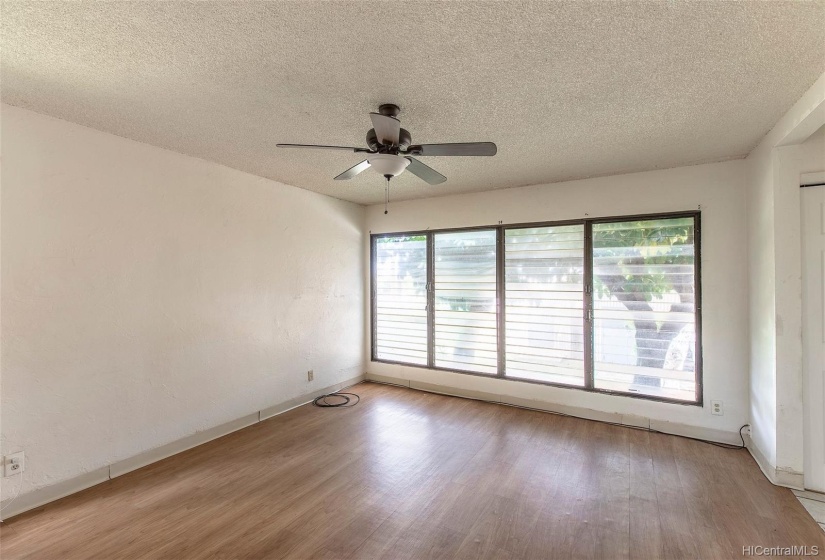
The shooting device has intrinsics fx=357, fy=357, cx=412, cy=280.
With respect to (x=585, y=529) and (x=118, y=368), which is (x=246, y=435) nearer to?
(x=118, y=368)

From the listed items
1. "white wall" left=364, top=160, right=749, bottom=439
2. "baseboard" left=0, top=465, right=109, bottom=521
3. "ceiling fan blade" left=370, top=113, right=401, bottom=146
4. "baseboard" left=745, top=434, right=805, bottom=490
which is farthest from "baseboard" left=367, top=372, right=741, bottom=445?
"ceiling fan blade" left=370, top=113, right=401, bottom=146

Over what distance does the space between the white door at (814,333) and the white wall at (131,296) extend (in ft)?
14.4

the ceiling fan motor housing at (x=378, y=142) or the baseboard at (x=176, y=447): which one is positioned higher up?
the ceiling fan motor housing at (x=378, y=142)

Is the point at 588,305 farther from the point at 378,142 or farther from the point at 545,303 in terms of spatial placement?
the point at 378,142

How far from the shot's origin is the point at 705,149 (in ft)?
9.71

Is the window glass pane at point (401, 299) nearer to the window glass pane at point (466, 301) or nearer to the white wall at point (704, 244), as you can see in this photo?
the window glass pane at point (466, 301)

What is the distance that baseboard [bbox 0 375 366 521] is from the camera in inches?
87.9

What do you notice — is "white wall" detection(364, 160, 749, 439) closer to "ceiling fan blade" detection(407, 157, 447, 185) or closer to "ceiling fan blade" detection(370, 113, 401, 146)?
"ceiling fan blade" detection(407, 157, 447, 185)

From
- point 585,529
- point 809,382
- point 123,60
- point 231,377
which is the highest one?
point 123,60

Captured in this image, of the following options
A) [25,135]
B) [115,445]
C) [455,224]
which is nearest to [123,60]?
[25,135]

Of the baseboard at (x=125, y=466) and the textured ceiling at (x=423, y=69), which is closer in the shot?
the textured ceiling at (x=423, y=69)

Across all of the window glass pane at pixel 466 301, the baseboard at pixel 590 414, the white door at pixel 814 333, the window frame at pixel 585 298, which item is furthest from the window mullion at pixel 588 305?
the white door at pixel 814 333

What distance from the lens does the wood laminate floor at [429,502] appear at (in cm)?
197

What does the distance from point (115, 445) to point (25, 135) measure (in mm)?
2199
